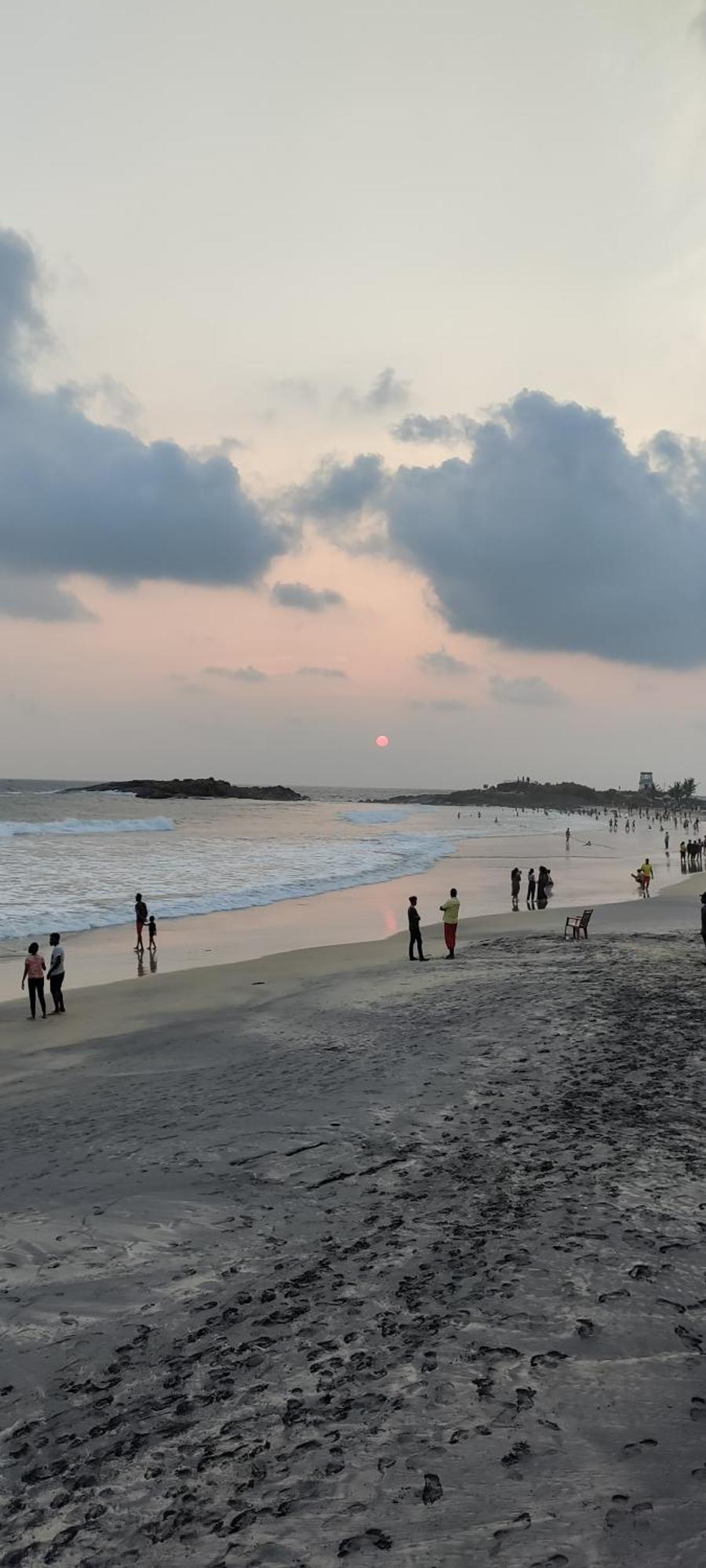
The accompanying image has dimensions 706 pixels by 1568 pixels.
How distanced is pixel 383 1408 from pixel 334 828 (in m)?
81.0

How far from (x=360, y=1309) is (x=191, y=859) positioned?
143 ft

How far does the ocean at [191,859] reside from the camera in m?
30.3

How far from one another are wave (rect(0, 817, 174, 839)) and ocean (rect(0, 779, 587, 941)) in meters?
0.17

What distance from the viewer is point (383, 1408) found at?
4.71 metres

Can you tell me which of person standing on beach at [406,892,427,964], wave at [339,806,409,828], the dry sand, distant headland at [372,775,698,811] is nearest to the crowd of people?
person standing on beach at [406,892,427,964]

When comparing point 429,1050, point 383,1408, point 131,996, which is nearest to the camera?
point 383,1408

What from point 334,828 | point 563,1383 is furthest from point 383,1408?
point 334,828

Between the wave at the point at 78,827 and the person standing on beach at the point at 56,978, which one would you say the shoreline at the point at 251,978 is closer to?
the person standing on beach at the point at 56,978

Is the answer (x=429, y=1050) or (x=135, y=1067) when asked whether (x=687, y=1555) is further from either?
(x=135, y=1067)

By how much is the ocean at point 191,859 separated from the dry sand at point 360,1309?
17461 mm

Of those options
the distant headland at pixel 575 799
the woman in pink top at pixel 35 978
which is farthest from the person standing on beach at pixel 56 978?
the distant headland at pixel 575 799

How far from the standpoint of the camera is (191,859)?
48.3 m

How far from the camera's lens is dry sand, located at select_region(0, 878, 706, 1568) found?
4039 mm

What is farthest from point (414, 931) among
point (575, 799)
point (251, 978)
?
point (575, 799)
